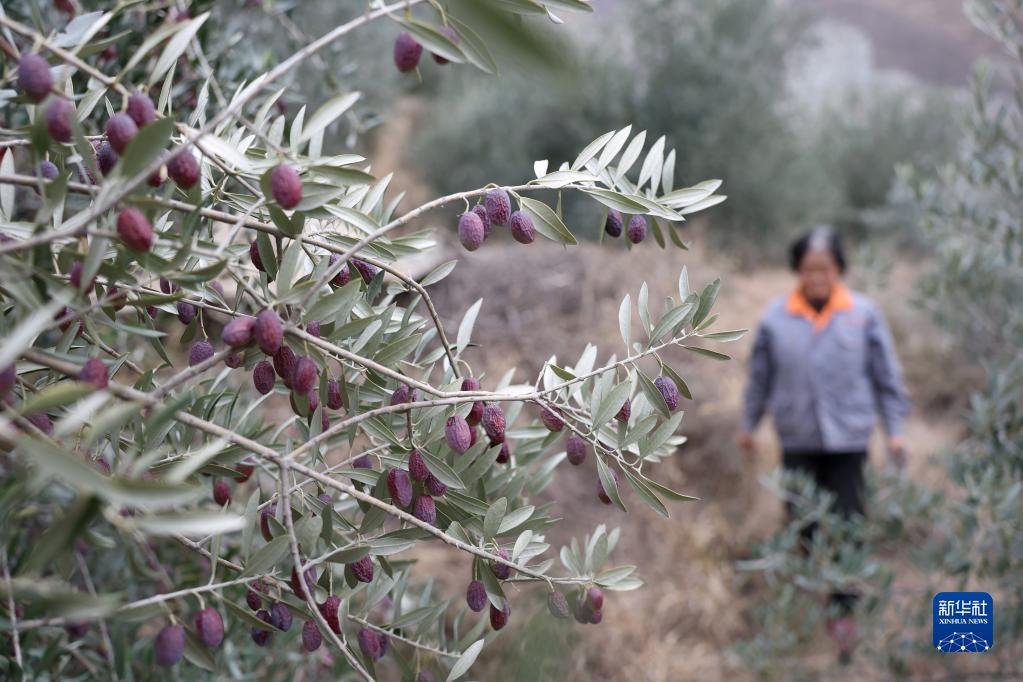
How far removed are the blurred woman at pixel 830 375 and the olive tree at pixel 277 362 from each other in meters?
2.53

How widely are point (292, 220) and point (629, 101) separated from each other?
27.4ft

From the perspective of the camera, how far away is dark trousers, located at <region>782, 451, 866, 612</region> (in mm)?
3385

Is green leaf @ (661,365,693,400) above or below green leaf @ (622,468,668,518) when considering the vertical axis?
above

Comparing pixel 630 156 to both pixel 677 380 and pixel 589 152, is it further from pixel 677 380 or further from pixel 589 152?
pixel 677 380

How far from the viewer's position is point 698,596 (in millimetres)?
3613

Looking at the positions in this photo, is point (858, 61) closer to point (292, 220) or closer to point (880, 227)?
point (880, 227)

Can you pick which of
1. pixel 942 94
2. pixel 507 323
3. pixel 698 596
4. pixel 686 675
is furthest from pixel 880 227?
pixel 686 675

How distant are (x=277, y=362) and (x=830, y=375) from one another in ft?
10.00

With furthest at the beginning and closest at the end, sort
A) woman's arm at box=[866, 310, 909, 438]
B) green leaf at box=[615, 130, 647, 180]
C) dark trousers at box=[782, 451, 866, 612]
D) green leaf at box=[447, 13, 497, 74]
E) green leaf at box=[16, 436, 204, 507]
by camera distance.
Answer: dark trousers at box=[782, 451, 866, 612] < woman's arm at box=[866, 310, 909, 438] < green leaf at box=[615, 130, 647, 180] < green leaf at box=[447, 13, 497, 74] < green leaf at box=[16, 436, 204, 507]

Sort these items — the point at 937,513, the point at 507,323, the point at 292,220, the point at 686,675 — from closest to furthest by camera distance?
the point at 292,220 < the point at 937,513 < the point at 686,675 < the point at 507,323

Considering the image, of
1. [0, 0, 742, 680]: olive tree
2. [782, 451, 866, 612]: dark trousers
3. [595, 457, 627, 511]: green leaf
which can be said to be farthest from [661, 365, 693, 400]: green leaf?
[782, 451, 866, 612]: dark trousers

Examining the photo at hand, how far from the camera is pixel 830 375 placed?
336 centimetres

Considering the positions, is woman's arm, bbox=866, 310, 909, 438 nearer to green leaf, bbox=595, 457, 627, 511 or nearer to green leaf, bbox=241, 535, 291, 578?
green leaf, bbox=595, 457, 627, 511

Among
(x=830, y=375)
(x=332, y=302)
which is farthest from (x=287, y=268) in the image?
(x=830, y=375)
